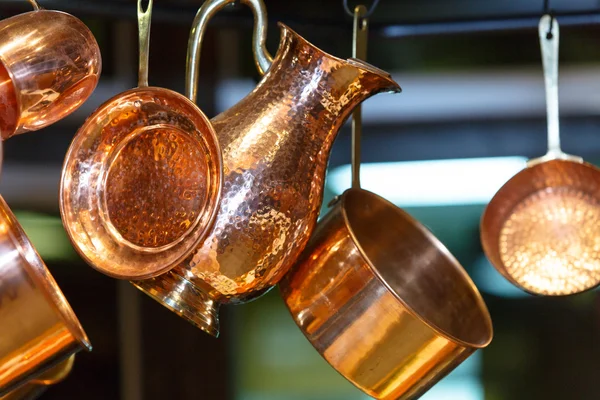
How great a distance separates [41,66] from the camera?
0.58 meters

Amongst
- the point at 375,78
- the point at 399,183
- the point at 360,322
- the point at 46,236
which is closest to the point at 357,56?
the point at 375,78

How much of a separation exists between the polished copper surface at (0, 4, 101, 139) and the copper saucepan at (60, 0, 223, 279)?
0.04 m

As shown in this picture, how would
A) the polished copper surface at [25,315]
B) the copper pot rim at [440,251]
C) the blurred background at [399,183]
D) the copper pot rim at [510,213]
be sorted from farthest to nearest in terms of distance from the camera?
the blurred background at [399,183] < the copper pot rim at [510,213] < the copper pot rim at [440,251] < the polished copper surface at [25,315]

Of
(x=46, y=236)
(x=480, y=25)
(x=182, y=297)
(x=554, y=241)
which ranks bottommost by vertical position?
(x=46, y=236)

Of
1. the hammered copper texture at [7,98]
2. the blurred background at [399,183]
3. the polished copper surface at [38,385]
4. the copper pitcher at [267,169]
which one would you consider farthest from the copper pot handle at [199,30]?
the blurred background at [399,183]

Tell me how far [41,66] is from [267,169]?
0.59 ft

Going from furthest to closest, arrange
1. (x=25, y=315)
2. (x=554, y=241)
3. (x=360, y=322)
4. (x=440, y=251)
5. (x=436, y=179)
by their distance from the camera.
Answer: (x=436, y=179)
(x=554, y=241)
(x=440, y=251)
(x=360, y=322)
(x=25, y=315)

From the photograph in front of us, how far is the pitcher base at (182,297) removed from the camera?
1.94 ft

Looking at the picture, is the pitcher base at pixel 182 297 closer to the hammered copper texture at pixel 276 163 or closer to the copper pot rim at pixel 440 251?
the hammered copper texture at pixel 276 163

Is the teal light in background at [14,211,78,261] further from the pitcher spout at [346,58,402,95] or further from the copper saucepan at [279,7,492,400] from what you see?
the pitcher spout at [346,58,402,95]

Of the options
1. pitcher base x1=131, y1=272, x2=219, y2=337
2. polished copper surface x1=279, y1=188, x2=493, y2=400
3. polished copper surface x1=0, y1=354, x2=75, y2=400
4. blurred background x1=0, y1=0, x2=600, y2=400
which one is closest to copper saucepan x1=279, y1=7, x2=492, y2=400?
polished copper surface x1=279, y1=188, x2=493, y2=400

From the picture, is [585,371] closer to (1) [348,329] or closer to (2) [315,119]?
(1) [348,329]

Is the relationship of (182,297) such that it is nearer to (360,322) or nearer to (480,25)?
(360,322)

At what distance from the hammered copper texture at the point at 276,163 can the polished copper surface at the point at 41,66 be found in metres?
0.11
